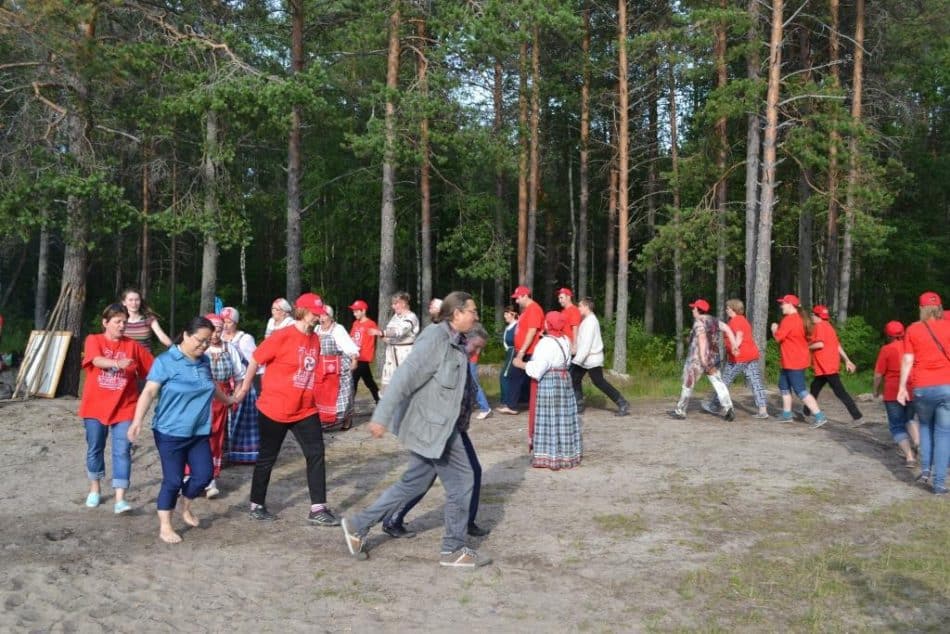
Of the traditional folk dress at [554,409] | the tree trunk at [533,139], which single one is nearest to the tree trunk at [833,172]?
the tree trunk at [533,139]

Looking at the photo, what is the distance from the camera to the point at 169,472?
254 inches

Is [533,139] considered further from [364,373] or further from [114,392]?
[114,392]

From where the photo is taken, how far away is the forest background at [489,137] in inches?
589

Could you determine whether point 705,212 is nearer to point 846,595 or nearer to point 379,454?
point 379,454

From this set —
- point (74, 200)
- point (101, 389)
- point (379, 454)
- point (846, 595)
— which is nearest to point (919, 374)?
point (846, 595)

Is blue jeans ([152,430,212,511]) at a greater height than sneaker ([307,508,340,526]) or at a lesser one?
greater

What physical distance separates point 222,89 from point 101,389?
943 cm

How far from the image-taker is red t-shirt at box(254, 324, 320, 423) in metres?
6.84

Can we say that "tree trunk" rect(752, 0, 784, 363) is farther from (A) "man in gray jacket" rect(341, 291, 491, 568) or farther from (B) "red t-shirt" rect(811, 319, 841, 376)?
(A) "man in gray jacket" rect(341, 291, 491, 568)

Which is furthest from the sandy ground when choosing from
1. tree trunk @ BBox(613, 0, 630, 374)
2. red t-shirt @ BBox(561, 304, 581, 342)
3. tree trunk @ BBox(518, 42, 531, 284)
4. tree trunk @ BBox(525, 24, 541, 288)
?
tree trunk @ BBox(525, 24, 541, 288)

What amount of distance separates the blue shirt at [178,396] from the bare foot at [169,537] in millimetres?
766

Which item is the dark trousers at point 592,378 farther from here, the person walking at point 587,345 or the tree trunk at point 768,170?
the tree trunk at point 768,170

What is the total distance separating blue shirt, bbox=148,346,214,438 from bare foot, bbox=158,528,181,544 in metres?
0.77

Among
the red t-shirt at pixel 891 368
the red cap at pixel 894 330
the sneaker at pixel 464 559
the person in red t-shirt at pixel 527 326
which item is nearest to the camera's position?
the sneaker at pixel 464 559
